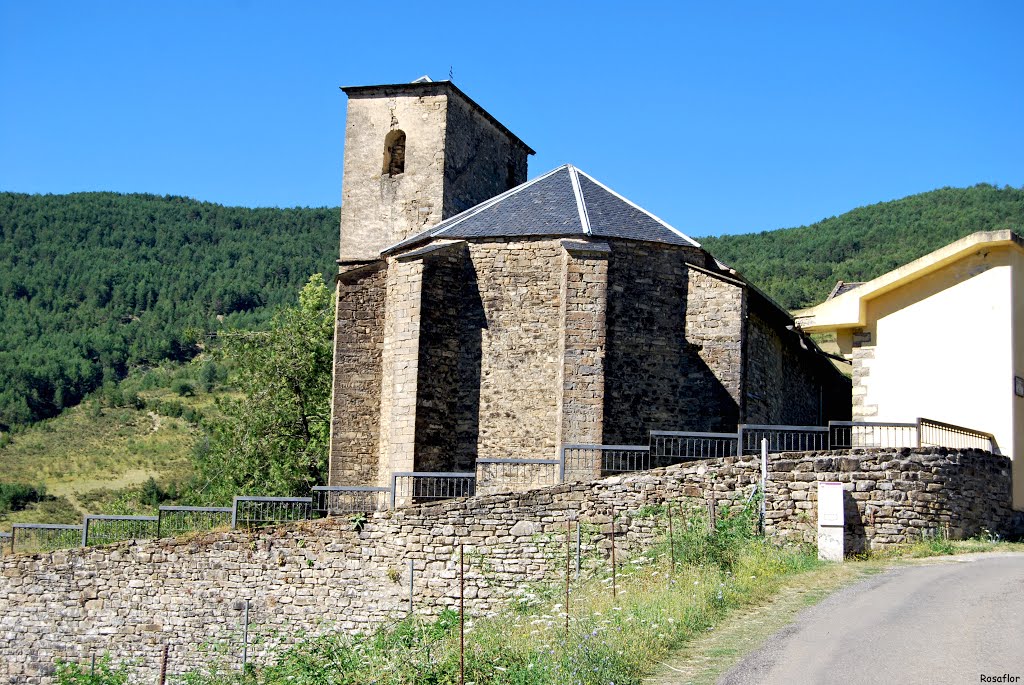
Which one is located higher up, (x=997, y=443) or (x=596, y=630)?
(x=997, y=443)

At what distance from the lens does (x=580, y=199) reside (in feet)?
74.6

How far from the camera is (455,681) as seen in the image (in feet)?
36.4

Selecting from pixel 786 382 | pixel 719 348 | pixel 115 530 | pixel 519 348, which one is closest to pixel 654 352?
pixel 719 348

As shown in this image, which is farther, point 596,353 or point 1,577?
point 1,577

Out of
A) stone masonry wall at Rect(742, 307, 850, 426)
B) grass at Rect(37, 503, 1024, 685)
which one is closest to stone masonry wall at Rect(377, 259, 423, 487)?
grass at Rect(37, 503, 1024, 685)

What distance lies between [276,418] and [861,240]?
4620cm

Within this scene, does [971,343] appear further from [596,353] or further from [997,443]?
[596,353]

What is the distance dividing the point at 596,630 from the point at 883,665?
2.79 m

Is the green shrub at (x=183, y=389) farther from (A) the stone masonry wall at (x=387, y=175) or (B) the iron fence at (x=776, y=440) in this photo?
(B) the iron fence at (x=776, y=440)

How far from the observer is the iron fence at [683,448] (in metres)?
20.5

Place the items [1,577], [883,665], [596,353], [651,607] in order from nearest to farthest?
[883,665] → [651,607] → [596,353] → [1,577]

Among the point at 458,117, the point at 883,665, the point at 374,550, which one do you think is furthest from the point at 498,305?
the point at 883,665

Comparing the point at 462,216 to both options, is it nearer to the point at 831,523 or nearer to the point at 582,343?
the point at 582,343

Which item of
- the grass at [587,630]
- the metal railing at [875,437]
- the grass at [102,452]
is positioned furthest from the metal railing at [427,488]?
the grass at [102,452]
